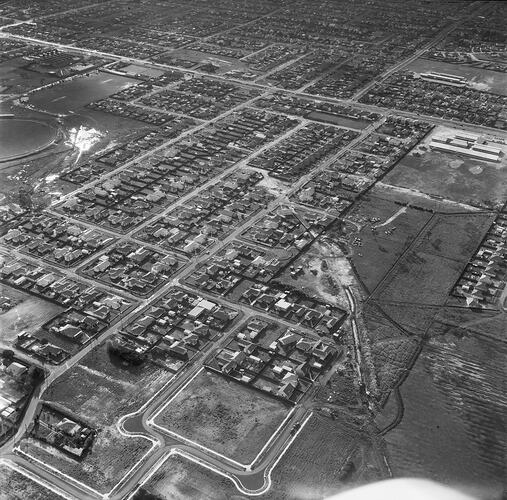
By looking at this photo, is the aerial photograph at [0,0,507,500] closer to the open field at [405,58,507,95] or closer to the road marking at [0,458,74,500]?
the road marking at [0,458,74,500]

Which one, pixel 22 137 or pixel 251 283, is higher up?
pixel 22 137

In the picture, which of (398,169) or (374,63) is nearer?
(398,169)

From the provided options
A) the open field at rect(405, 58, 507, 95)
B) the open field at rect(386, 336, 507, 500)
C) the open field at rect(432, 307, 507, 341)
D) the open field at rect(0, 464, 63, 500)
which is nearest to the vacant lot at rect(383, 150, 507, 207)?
the open field at rect(432, 307, 507, 341)

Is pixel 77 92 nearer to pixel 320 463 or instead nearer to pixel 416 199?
pixel 416 199

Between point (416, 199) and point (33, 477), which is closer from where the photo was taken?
point (33, 477)

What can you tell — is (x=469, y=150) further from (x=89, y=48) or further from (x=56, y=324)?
(x=89, y=48)

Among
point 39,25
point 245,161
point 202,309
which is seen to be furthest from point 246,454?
point 39,25

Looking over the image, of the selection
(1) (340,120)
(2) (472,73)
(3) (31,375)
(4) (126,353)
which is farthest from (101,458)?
(2) (472,73)
